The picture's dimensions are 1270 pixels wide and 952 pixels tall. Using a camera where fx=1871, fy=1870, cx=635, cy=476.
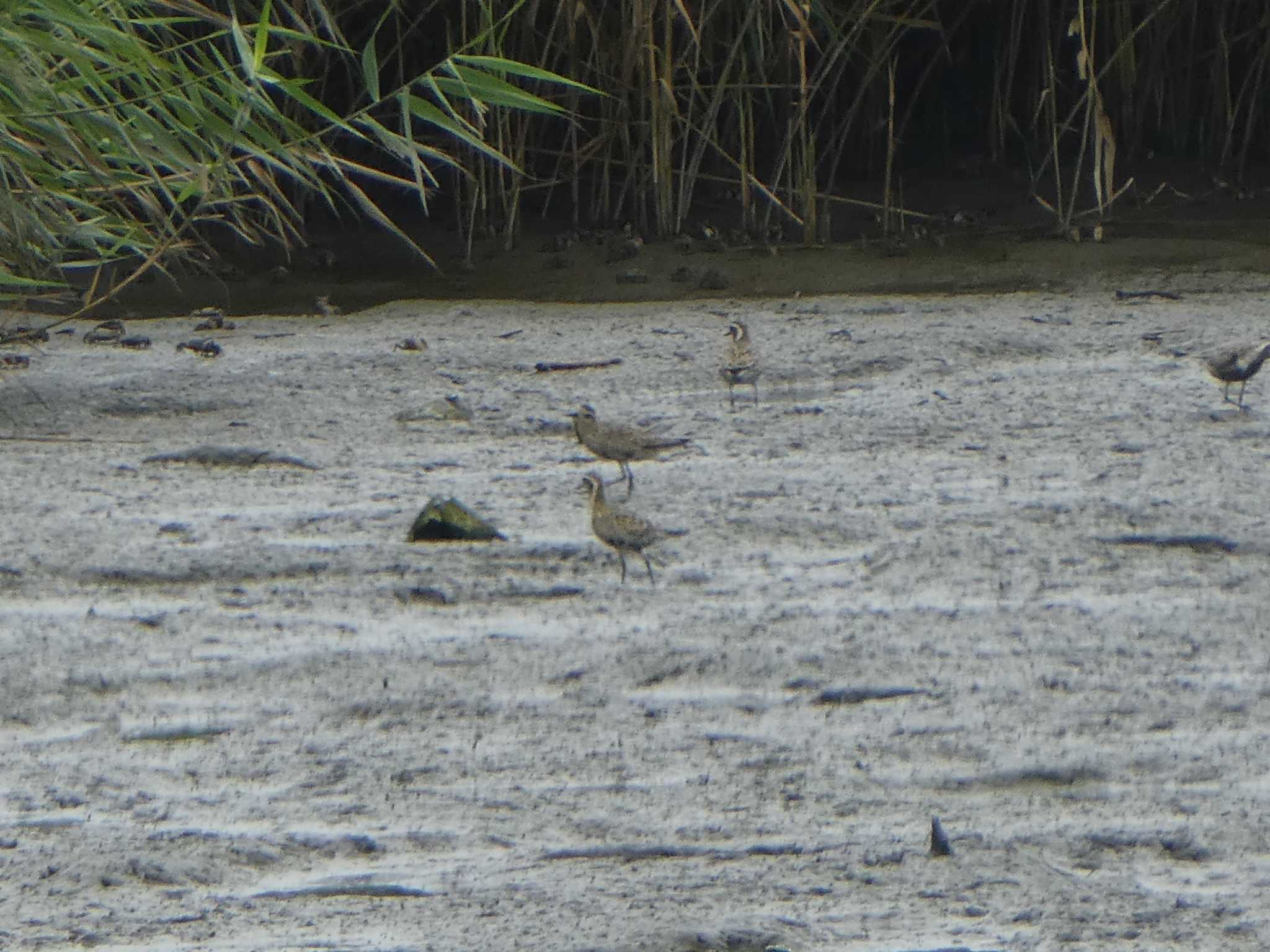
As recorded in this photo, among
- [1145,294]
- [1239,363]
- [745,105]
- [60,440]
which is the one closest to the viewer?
[1239,363]

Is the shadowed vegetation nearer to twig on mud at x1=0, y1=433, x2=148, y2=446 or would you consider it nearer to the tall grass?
the tall grass

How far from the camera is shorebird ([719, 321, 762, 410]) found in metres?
4.40

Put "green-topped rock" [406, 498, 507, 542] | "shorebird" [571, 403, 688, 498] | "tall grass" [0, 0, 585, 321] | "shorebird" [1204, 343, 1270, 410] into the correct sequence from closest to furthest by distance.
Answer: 1. "green-topped rock" [406, 498, 507, 542]
2. "shorebird" [571, 403, 688, 498]
3. "tall grass" [0, 0, 585, 321]
4. "shorebird" [1204, 343, 1270, 410]

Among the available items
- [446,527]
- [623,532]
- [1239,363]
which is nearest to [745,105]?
[1239,363]

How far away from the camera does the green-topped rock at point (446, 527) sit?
10.7ft

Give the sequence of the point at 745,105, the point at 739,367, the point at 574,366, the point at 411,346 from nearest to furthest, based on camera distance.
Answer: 1. the point at 739,367
2. the point at 574,366
3. the point at 411,346
4. the point at 745,105

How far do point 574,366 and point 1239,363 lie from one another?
1700mm

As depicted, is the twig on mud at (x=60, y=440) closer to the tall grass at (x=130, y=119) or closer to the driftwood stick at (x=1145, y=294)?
the tall grass at (x=130, y=119)

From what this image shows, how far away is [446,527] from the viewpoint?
328cm

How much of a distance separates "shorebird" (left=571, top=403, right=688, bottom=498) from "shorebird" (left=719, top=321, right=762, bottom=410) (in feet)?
2.26

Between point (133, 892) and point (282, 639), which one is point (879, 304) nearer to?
point (282, 639)

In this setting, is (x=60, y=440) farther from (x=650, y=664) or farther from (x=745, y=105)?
(x=745, y=105)

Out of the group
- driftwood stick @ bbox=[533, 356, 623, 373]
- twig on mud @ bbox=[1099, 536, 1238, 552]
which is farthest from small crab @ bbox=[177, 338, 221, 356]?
twig on mud @ bbox=[1099, 536, 1238, 552]

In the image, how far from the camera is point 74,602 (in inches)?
118
